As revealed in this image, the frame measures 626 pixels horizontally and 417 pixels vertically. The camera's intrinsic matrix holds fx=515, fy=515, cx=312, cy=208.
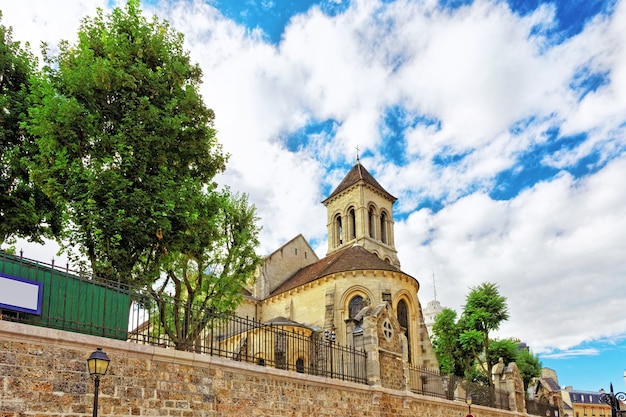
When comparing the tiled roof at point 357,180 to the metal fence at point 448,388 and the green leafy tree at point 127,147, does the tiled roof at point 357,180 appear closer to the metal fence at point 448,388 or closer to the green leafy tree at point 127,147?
the metal fence at point 448,388

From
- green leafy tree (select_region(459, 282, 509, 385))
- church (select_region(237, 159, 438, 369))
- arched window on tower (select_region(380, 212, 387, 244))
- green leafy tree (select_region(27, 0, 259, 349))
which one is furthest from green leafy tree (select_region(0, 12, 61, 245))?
arched window on tower (select_region(380, 212, 387, 244))

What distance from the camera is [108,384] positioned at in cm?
812

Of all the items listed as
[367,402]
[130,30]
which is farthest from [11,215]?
[367,402]

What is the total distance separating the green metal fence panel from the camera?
26.2 feet

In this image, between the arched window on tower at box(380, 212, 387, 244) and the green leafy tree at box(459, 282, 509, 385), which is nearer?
the green leafy tree at box(459, 282, 509, 385)

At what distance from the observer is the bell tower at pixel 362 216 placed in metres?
42.2

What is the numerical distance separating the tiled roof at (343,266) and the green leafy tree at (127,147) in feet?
52.4

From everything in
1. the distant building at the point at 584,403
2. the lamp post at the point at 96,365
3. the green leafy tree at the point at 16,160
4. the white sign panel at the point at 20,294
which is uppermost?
the green leafy tree at the point at 16,160

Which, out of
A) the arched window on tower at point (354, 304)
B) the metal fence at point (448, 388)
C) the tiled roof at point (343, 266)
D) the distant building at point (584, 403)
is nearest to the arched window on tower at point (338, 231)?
the tiled roof at point (343, 266)

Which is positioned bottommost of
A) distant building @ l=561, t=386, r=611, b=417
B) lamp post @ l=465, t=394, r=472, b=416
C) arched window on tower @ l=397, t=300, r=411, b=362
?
distant building @ l=561, t=386, r=611, b=417

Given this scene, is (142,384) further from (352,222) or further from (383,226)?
(383,226)

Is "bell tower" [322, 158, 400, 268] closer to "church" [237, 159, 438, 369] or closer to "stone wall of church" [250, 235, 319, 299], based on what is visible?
"church" [237, 159, 438, 369]

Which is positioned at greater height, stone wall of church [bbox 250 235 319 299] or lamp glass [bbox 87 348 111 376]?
stone wall of church [bbox 250 235 319 299]

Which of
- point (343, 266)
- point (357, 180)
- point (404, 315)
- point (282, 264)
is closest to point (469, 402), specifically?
point (404, 315)
